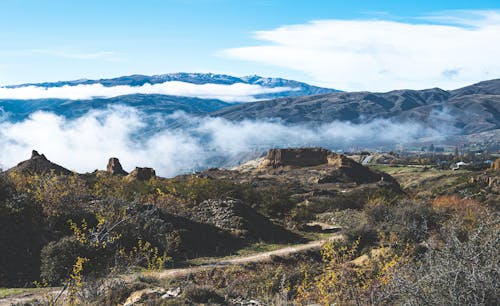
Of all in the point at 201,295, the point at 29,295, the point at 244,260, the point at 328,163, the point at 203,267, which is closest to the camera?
the point at 201,295

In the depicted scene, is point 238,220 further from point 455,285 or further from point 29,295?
point 455,285

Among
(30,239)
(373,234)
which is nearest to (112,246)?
(30,239)

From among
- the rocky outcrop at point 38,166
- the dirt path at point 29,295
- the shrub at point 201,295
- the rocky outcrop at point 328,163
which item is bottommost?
the rocky outcrop at point 328,163

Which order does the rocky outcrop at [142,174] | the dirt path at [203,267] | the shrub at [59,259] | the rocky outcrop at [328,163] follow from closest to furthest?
1. the dirt path at [203,267]
2. the shrub at [59,259]
3. the rocky outcrop at [142,174]
4. the rocky outcrop at [328,163]

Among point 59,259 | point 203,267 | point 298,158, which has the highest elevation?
A: point 59,259

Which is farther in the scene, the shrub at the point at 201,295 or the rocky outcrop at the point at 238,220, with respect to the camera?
the rocky outcrop at the point at 238,220

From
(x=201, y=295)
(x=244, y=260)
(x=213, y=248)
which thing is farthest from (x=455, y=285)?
(x=213, y=248)

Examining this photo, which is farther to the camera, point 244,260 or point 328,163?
point 328,163

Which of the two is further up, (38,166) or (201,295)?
(201,295)

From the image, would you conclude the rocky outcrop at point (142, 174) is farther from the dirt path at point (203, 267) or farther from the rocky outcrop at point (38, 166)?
the dirt path at point (203, 267)

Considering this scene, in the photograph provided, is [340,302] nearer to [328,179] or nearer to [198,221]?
[198,221]

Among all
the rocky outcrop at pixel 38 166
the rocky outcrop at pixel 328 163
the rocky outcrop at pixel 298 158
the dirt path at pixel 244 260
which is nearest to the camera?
the dirt path at pixel 244 260

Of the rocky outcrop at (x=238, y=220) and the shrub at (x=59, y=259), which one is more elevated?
the shrub at (x=59, y=259)

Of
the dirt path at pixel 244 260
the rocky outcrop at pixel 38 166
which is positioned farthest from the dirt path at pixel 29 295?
the rocky outcrop at pixel 38 166
